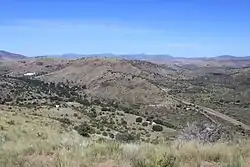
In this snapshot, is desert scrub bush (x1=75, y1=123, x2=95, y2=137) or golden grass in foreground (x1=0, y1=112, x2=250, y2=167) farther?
desert scrub bush (x1=75, y1=123, x2=95, y2=137)

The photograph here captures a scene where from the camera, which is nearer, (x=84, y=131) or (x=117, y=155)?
(x=117, y=155)

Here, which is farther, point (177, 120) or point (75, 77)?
point (75, 77)

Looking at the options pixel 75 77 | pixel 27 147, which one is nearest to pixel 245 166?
pixel 27 147

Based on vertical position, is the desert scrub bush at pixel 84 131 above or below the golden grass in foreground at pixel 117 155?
below

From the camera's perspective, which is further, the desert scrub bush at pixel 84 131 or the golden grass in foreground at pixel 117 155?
the desert scrub bush at pixel 84 131

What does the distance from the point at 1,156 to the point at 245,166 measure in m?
5.43

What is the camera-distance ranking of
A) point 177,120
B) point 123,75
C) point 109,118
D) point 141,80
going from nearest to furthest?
point 109,118
point 177,120
point 141,80
point 123,75

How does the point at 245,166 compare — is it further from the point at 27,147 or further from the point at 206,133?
the point at 206,133

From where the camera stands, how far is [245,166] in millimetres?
9141

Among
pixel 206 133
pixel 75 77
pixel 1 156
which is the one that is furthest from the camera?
pixel 75 77

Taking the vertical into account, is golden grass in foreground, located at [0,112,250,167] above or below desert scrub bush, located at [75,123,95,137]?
above

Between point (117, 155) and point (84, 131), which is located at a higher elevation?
point (117, 155)

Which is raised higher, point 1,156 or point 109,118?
point 1,156

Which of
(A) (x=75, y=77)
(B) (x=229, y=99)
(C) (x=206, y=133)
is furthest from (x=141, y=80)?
(C) (x=206, y=133)
